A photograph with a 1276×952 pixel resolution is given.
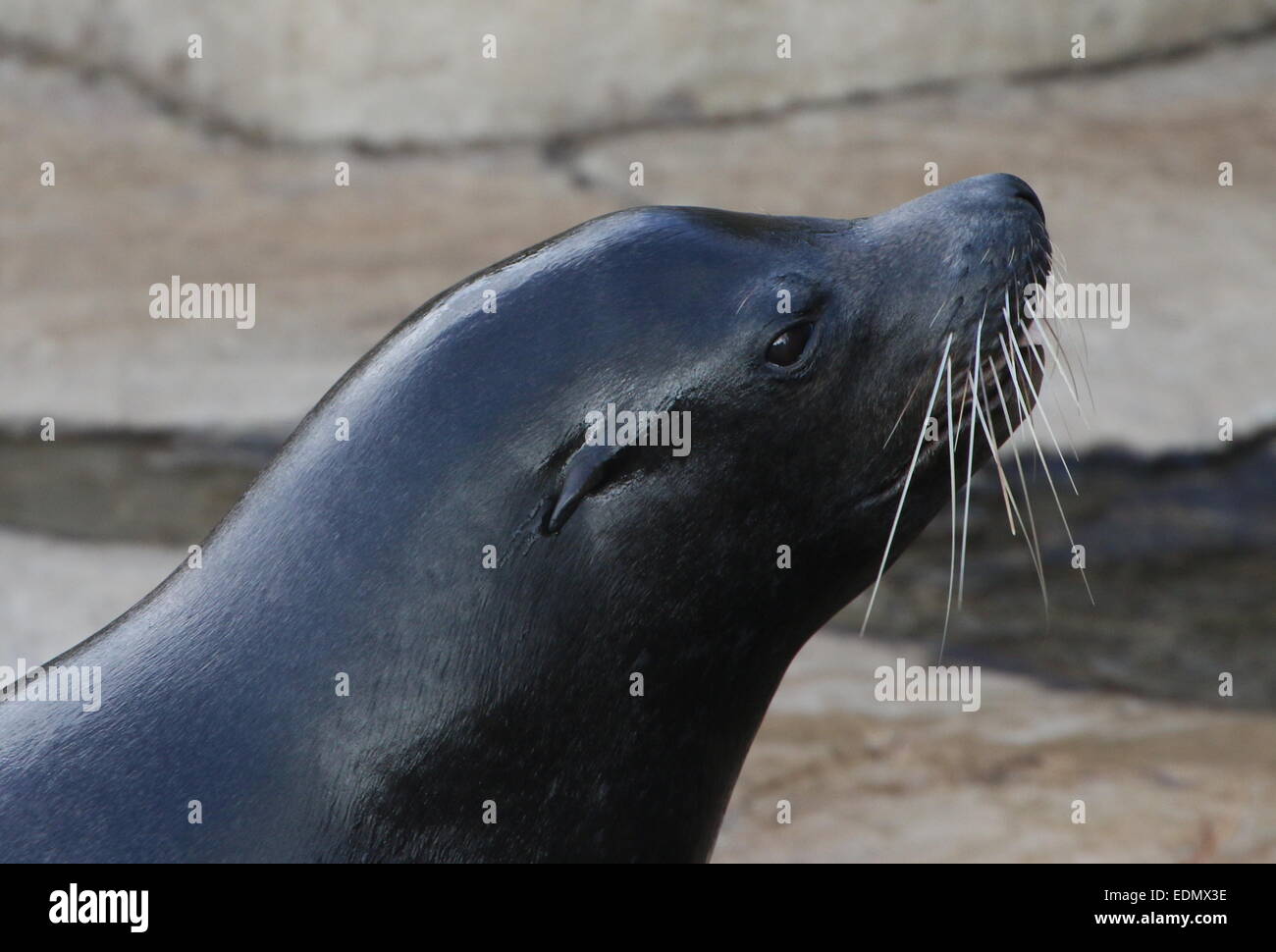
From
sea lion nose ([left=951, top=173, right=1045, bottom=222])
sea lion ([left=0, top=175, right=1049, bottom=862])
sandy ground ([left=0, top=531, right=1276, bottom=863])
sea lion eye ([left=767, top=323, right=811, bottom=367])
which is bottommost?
sandy ground ([left=0, top=531, right=1276, bottom=863])

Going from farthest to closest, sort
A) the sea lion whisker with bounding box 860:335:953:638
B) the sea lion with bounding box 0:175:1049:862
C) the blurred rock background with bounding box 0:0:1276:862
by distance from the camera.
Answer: the blurred rock background with bounding box 0:0:1276:862 → the sea lion whisker with bounding box 860:335:953:638 → the sea lion with bounding box 0:175:1049:862

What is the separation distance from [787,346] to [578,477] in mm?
377

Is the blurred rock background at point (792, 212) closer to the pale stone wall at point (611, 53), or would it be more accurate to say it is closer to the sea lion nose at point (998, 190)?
the pale stone wall at point (611, 53)

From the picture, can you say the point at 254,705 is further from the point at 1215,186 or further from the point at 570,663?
the point at 1215,186

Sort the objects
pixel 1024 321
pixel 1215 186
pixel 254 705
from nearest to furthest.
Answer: pixel 254 705, pixel 1024 321, pixel 1215 186

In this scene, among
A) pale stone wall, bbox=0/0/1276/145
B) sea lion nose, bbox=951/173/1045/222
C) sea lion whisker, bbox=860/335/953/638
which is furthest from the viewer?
pale stone wall, bbox=0/0/1276/145

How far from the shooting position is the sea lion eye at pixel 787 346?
244 cm

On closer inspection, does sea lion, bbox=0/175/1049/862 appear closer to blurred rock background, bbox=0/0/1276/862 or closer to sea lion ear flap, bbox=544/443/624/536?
sea lion ear flap, bbox=544/443/624/536

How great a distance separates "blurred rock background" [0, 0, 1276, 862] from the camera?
14.7 ft

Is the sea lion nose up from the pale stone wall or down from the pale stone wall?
down

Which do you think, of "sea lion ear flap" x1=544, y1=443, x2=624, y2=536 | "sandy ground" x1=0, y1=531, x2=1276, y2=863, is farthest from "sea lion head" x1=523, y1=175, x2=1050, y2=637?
"sandy ground" x1=0, y1=531, x2=1276, y2=863

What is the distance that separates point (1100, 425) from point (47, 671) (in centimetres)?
331

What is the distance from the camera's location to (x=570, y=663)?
2314mm
